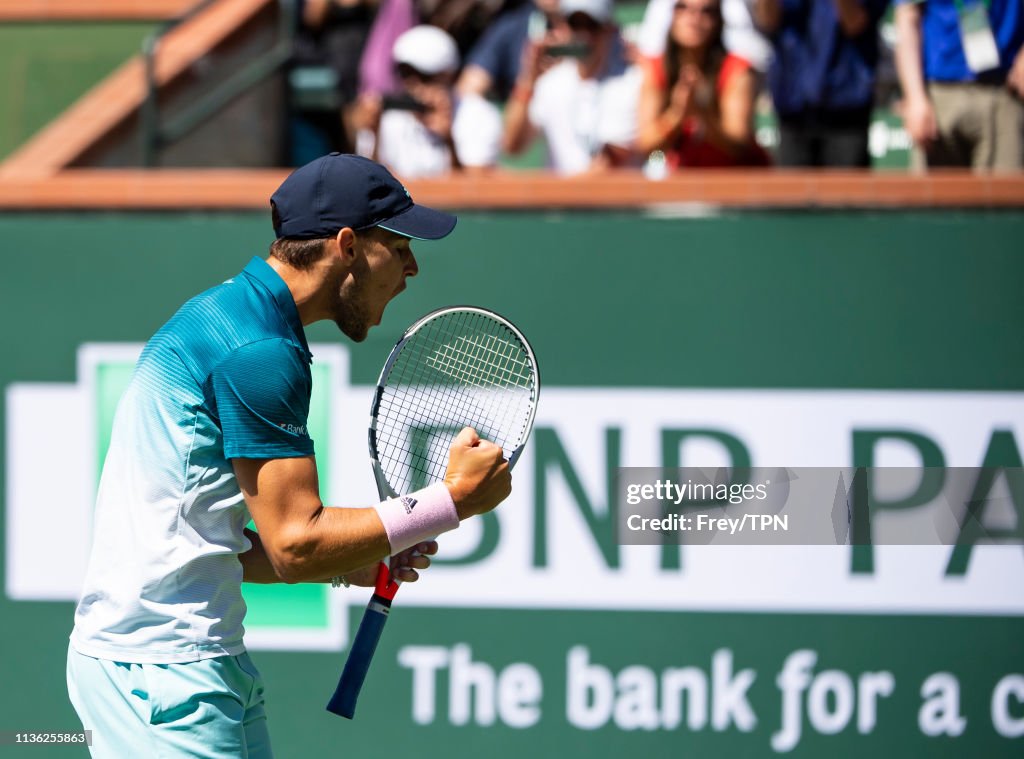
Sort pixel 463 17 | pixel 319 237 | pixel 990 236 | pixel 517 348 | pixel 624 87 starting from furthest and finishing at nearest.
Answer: pixel 463 17
pixel 624 87
pixel 990 236
pixel 517 348
pixel 319 237

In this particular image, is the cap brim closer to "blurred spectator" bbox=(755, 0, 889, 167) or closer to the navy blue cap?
the navy blue cap

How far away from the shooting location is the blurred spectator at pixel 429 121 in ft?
18.0

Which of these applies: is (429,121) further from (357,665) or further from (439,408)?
(357,665)

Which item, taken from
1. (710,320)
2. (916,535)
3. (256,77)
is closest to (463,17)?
(256,77)

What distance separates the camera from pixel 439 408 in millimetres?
4234

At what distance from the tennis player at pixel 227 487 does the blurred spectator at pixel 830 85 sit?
2936 mm

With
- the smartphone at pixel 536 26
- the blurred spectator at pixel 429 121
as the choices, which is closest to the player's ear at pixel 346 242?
the blurred spectator at pixel 429 121

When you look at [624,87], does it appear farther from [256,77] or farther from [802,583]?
[802,583]

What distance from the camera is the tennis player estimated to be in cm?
245

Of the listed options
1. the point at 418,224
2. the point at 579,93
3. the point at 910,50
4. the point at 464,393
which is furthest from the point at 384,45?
the point at 418,224

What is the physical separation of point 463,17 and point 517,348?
118 inches

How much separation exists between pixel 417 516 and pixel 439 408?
1.65 m

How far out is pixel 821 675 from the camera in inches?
180

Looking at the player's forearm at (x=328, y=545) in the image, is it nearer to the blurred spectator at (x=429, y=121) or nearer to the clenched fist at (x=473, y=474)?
the clenched fist at (x=473, y=474)
